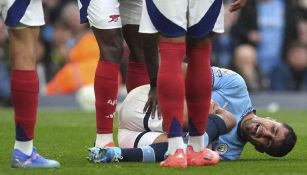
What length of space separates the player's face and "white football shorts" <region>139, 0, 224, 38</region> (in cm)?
122

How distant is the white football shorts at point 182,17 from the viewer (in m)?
6.86

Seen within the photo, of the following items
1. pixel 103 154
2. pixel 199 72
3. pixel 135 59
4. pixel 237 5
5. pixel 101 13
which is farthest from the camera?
pixel 135 59

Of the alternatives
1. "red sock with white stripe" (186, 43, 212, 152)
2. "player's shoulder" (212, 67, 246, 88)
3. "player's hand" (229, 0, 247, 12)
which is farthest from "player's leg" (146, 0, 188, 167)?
"player's shoulder" (212, 67, 246, 88)

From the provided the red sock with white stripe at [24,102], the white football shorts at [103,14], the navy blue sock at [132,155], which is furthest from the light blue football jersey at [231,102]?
the red sock with white stripe at [24,102]

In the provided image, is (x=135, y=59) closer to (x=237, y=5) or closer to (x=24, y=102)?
(x=237, y=5)

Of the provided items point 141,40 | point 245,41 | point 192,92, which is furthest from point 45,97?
point 192,92

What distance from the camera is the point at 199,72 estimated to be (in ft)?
23.4

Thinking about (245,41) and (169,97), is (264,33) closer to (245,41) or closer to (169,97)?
(245,41)

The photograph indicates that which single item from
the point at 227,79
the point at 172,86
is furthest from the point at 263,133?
the point at 172,86

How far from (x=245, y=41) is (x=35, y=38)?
11.4m

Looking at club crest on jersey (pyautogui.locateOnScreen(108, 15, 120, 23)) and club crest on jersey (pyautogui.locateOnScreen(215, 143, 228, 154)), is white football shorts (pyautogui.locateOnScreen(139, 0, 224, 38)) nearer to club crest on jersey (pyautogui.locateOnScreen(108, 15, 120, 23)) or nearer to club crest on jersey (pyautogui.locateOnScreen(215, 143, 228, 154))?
club crest on jersey (pyautogui.locateOnScreen(108, 15, 120, 23))

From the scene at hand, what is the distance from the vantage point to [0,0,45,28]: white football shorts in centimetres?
667

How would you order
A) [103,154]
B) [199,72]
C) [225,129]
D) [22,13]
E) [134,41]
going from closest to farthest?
1. [22,13]
2. [199,72]
3. [103,154]
4. [225,129]
5. [134,41]

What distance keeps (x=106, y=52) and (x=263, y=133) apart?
141cm
